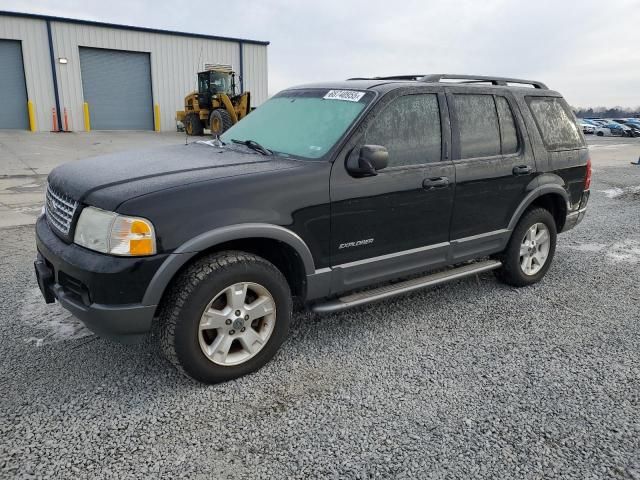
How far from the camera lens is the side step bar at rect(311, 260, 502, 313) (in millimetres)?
3425

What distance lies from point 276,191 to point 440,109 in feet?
5.38

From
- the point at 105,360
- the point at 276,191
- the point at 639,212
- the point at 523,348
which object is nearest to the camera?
the point at 276,191

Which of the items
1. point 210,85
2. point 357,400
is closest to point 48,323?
point 357,400

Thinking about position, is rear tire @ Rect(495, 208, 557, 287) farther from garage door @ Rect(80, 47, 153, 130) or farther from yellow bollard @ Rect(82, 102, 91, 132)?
garage door @ Rect(80, 47, 153, 130)

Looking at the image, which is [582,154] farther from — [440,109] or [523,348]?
[523,348]

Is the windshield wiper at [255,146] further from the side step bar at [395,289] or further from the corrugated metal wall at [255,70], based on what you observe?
the corrugated metal wall at [255,70]

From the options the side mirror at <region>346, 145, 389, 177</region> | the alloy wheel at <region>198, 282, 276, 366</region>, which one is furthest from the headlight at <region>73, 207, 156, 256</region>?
the side mirror at <region>346, 145, 389, 177</region>

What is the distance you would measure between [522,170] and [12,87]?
24.8 m

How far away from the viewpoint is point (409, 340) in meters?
3.74

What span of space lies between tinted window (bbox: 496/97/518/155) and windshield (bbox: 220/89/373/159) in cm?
142

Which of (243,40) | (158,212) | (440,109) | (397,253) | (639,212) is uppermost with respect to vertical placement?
(243,40)

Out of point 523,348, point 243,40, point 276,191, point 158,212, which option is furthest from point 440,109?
point 243,40

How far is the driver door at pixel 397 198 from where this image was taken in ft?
11.2

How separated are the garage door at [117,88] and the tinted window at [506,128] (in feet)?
81.1
